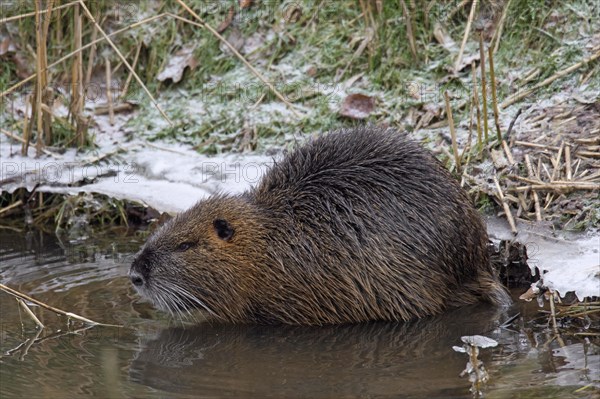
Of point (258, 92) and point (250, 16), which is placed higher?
point (250, 16)

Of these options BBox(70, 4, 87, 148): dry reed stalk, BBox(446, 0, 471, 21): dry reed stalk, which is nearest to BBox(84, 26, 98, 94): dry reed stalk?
BBox(70, 4, 87, 148): dry reed stalk

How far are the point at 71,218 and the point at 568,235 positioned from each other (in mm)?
2939

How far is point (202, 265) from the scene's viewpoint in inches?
168

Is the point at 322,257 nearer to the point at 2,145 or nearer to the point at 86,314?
the point at 86,314

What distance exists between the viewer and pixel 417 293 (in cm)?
410

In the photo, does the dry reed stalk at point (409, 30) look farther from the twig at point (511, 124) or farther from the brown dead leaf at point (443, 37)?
the twig at point (511, 124)

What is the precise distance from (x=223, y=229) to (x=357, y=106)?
182 centimetres

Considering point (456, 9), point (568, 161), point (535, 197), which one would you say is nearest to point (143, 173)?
point (456, 9)

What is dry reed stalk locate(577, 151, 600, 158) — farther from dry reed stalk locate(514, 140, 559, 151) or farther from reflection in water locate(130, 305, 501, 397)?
reflection in water locate(130, 305, 501, 397)

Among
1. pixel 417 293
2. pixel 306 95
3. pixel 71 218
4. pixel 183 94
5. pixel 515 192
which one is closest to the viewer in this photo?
pixel 417 293

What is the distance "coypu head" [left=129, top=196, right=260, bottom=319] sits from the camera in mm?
4195

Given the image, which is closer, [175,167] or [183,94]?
[175,167]

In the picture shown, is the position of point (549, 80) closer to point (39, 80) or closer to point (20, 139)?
point (39, 80)

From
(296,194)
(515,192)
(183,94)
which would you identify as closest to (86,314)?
(296,194)
